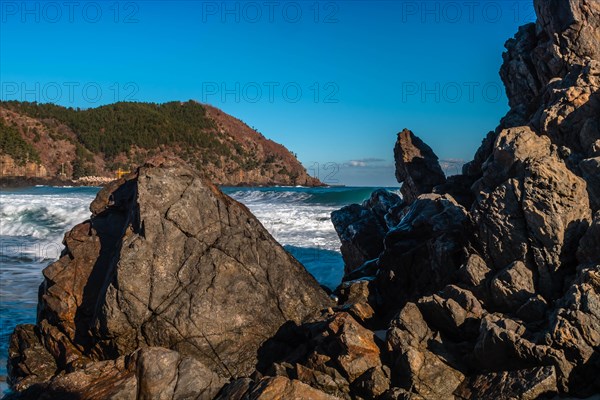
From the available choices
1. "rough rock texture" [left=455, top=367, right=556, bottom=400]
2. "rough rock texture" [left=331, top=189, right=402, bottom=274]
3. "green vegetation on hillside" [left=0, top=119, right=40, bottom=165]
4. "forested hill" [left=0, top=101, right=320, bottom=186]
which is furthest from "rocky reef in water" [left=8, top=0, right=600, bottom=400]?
"green vegetation on hillside" [left=0, top=119, right=40, bottom=165]

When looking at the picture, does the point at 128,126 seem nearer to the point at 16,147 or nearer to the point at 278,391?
the point at 16,147

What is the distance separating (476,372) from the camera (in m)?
6.03

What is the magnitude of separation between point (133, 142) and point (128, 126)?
10.1 m

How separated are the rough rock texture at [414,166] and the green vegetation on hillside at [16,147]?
305 ft

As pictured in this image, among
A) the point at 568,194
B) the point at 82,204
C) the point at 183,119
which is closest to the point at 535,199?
the point at 568,194

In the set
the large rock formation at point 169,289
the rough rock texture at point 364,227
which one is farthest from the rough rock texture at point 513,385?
the rough rock texture at point 364,227

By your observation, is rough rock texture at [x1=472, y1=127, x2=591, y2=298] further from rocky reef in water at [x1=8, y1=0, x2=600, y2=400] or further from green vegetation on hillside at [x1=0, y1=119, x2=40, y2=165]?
green vegetation on hillside at [x1=0, y1=119, x2=40, y2=165]

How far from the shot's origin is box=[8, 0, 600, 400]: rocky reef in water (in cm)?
586

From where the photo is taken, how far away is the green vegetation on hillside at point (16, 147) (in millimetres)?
92688

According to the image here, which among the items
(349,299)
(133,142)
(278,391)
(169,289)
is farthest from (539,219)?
(133,142)

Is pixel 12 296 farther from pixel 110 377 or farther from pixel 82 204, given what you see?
pixel 82 204

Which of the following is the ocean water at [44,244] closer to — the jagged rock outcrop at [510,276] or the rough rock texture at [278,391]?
the rough rock texture at [278,391]

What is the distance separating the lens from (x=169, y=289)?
7.71 metres

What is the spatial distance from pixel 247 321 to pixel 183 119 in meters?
146
